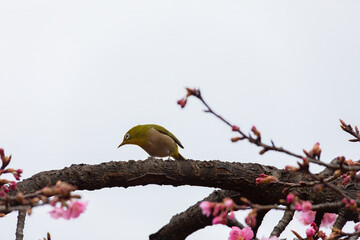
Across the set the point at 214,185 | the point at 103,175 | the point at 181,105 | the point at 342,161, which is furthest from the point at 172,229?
the point at 342,161

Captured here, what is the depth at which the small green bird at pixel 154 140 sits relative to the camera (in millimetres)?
8992

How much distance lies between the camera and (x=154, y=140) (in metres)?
8.98

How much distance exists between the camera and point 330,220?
17.2ft

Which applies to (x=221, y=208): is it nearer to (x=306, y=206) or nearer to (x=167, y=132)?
(x=306, y=206)

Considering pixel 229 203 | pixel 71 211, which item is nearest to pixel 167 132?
pixel 71 211

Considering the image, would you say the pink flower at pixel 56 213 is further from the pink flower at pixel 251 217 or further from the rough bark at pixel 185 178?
the rough bark at pixel 185 178

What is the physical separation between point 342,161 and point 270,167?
2677 millimetres

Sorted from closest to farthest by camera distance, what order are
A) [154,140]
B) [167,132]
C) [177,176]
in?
1. [177,176]
2. [154,140]
3. [167,132]

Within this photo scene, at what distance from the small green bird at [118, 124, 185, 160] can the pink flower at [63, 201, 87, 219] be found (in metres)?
6.23

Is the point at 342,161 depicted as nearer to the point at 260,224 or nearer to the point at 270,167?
the point at 270,167

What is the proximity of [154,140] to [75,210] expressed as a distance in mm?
6270

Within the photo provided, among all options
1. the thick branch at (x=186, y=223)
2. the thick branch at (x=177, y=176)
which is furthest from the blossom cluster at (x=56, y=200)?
the thick branch at (x=186, y=223)

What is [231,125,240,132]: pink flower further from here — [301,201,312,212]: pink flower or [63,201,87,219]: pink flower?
[63,201,87,219]: pink flower

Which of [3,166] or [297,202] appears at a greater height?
[3,166]
